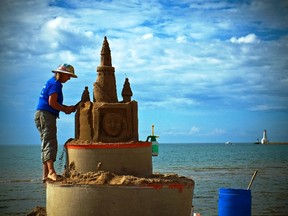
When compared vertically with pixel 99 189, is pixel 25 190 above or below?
below

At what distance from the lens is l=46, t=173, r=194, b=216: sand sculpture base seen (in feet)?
28.7

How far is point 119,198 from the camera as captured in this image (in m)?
Result: 8.74

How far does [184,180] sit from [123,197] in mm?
1786

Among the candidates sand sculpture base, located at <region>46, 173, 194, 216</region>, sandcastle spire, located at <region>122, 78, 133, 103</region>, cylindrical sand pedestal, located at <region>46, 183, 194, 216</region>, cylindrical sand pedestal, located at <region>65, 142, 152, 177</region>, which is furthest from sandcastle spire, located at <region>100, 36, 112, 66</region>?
cylindrical sand pedestal, located at <region>46, 183, 194, 216</region>

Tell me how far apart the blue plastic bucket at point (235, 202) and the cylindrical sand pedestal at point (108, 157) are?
79.8 inches

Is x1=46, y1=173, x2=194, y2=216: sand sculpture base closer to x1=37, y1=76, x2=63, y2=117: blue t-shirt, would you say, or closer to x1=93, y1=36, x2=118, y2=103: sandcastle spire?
x1=37, y1=76, x2=63, y2=117: blue t-shirt

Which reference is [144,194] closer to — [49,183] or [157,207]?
[157,207]

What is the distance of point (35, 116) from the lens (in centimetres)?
960

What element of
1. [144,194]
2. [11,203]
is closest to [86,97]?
[144,194]

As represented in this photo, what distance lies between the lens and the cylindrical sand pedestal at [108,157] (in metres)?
9.45

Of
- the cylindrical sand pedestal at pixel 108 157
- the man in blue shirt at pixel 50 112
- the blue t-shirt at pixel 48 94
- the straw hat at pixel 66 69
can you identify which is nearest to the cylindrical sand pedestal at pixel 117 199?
the man in blue shirt at pixel 50 112

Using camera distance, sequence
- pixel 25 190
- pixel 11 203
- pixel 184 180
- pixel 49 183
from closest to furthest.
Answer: pixel 49 183, pixel 184 180, pixel 11 203, pixel 25 190

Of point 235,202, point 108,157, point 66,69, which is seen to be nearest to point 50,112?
point 66,69

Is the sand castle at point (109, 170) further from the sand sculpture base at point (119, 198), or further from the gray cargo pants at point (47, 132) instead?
the gray cargo pants at point (47, 132)
